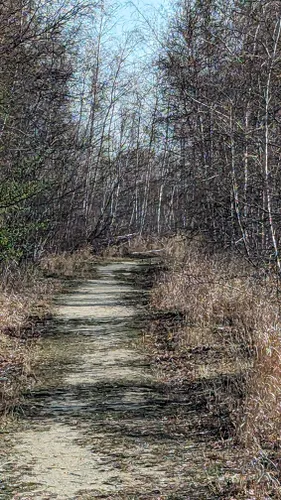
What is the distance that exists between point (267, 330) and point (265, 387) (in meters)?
1.15

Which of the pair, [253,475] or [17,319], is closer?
[253,475]

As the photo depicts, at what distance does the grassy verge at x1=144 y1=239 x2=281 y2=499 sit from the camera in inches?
185

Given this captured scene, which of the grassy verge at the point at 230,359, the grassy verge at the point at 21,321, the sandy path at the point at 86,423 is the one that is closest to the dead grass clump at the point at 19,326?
the grassy verge at the point at 21,321

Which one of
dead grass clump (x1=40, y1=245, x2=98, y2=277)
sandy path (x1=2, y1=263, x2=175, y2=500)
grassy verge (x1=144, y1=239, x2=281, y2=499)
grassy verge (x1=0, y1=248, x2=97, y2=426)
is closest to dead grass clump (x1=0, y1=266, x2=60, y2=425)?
grassy verge (x1=0, y1=248, x2=97, y2=426)

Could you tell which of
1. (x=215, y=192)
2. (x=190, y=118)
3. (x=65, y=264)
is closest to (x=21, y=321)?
(x=215, y=192)

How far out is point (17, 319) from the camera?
33.9ft

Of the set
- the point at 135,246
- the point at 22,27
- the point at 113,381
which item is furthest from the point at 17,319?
the point at 135,246

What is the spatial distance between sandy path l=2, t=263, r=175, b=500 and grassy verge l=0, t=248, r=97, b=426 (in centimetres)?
22

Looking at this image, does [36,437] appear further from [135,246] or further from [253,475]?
[135,246]

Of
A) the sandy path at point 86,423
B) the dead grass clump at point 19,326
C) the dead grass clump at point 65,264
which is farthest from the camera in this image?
the dead grass clump at point 65,264

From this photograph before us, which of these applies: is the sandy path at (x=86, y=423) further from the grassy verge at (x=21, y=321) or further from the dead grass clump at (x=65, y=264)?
the dead grass clump at (x=65, y=264)

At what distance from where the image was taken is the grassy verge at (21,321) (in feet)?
24.0

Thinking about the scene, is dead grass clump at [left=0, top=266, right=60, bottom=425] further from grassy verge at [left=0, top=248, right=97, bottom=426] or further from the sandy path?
the sandy path

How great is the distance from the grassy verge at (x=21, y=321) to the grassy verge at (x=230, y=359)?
5.23ft
